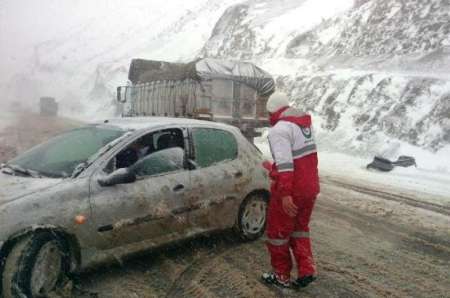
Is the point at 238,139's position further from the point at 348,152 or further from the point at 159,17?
the point at 159,17

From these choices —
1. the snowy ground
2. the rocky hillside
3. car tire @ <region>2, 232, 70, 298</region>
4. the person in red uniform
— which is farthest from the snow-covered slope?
car tire @ <region>2, 232, 70, 298</region>

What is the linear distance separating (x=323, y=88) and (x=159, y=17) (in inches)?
2024

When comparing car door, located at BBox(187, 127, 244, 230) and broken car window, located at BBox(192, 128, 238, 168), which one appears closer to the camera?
car door, located at BBox(187, 127, 244, 230)

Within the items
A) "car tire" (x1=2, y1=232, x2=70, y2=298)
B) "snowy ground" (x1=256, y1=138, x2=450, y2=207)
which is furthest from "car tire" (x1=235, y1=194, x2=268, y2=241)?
"snowy ground" (x1=256, y1=138, x2=450, y2=207)

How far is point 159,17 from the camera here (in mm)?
66750

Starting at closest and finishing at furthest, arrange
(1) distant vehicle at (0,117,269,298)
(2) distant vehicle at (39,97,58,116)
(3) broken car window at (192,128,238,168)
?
1. (1) distant vehicle at (0,117,269,298)
2. (3) broken car window at (192,128,238,168)
3. (2) distant vehicle at (39,97,58,116)

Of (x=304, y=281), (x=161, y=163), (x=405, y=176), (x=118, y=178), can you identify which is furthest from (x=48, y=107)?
(x=304, y=281)

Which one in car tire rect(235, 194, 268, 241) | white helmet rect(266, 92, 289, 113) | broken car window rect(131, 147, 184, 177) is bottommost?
car tire rect(235, 194, 268, 241)

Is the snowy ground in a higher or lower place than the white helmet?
lower

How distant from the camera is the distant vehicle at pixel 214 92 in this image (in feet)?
42.2

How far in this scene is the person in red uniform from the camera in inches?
165

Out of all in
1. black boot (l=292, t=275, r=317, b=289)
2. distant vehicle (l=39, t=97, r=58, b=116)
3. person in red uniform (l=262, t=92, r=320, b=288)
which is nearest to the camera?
person in red uniform (l=262, t=92, r=320, b=288)

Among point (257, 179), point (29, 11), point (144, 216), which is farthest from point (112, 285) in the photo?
point (29, 11)

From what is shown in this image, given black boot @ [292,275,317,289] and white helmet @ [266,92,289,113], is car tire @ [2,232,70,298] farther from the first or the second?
white helmet @ [266,92,289,113]
